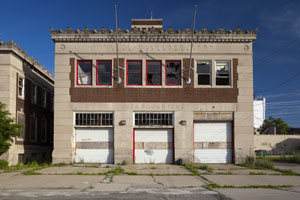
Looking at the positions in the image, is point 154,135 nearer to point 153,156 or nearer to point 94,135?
point 153,156

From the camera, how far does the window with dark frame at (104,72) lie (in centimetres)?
2017

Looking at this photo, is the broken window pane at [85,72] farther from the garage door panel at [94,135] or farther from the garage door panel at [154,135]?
the garage door panel at [154,135]

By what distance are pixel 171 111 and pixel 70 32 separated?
26.9 ft

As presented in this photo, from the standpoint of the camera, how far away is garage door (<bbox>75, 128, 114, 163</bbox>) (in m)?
19.7

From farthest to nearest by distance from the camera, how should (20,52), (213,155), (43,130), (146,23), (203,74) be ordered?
(43,130) → (146,23) → (20,52) → (203,74) → (213,155)

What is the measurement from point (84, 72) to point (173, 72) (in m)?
5.77

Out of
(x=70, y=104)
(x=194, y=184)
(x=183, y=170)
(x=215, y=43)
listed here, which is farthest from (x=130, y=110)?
(x=194, y=184)

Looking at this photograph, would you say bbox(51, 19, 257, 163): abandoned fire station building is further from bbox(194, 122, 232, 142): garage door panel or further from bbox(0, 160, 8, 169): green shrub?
bbox(0, 160, 8, 169): green shrub

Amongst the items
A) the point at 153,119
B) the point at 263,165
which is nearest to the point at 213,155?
the point at 263,165

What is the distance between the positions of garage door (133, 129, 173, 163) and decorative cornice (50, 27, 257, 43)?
5.93 metres

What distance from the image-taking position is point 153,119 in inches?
783

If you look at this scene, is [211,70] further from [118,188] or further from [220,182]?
[118,188]

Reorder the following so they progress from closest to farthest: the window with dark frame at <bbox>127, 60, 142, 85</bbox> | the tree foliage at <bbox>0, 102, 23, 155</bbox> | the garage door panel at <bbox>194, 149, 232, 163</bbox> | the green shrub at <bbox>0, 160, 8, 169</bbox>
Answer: the tree foliage at <bbox>0, 102, 23, 155</bbox>, the green shrub at <bbox>0, 160, 8, 169</bbox>, the garage door panel at <bbox>194, 149, 232, 163</bbox>, the window with dark frame at <bbox>127, 60, 142, 85</bbox>

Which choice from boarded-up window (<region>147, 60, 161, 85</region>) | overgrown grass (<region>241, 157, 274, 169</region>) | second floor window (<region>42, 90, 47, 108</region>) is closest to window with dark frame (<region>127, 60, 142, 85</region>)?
boarded-up window (<region>147, 60, 161, 85</region>)
